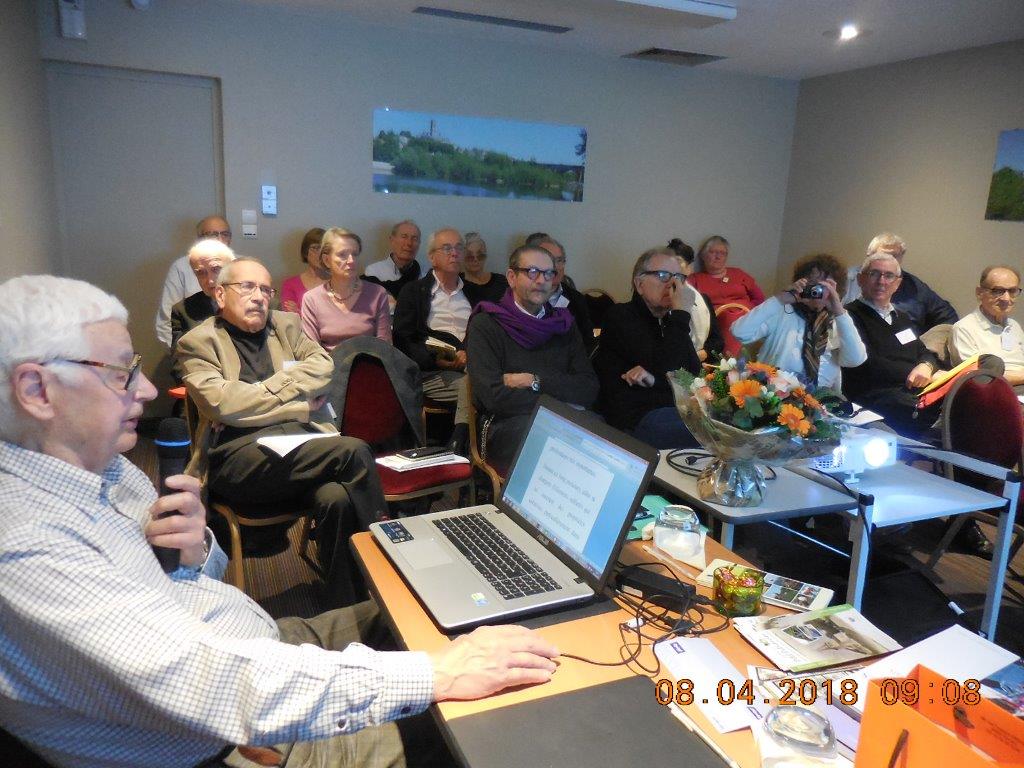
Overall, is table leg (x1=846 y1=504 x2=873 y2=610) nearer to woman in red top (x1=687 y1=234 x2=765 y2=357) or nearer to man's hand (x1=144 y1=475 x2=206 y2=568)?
man's hand (x1=144 y1=475 x2=206 y2=568)

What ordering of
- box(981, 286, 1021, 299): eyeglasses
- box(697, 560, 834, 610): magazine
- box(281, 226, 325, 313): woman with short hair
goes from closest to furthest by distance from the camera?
1. box(697, 560, 834, 610): magazine
2. box(981, 286, 1021, 299): eyeglasses
3. box(281, 226, 325, 313): woman with short hair

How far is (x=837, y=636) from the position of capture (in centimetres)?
118

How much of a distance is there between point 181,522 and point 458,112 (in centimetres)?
484

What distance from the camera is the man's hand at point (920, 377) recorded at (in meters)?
4.02

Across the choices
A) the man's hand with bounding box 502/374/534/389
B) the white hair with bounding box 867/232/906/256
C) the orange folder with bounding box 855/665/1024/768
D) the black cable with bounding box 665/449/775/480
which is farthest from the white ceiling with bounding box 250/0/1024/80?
the orange folder with bounding box 855/665/1024/768

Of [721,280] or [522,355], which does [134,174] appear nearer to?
[522,355]

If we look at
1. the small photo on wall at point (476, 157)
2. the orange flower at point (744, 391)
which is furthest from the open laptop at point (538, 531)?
the small photo on wall at point (476, 157)

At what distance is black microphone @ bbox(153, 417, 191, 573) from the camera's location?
4.06 feet

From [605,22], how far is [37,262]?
12.2 feet

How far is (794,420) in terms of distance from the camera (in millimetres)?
1707

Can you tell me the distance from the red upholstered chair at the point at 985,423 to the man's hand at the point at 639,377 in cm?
112

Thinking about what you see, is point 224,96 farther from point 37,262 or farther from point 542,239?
point 542,239

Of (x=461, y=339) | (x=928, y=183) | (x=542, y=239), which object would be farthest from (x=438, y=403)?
(x=928, y=183)

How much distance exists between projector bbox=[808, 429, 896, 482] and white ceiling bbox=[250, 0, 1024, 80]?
312 centimetres
